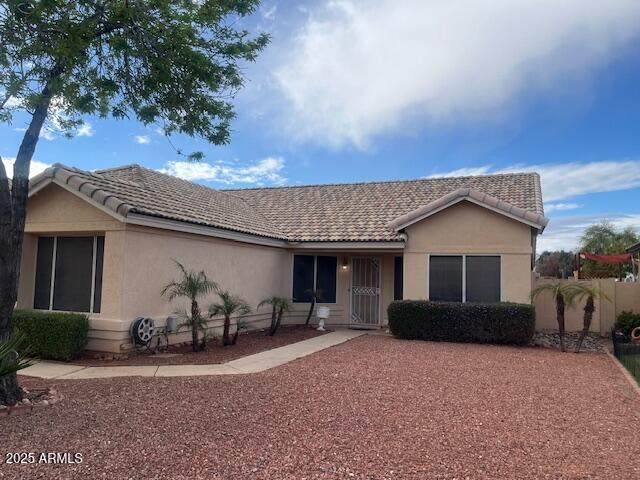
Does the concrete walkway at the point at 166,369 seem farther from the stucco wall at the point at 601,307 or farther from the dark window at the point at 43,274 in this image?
the stucco wall at the point at 601,307

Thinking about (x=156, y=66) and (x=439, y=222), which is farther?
(x=439, y=222)

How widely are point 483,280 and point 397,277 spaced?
350 cm

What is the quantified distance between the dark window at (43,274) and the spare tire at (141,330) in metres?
2.64

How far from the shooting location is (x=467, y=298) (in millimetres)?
13773

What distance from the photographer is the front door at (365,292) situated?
16.9 meters

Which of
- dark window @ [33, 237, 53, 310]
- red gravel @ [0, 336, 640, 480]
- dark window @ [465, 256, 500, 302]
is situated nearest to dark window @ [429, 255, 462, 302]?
dark window @ [465, 256, 500, 302]

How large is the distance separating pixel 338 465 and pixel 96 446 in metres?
2.45

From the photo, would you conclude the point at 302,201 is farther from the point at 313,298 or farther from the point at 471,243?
the point at 471,243

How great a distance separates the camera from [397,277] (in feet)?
54.4

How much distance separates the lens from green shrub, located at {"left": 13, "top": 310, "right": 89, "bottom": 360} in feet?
30.7

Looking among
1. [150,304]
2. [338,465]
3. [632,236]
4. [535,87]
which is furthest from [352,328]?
[632,236]

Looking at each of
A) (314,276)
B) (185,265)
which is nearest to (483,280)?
(314,276)

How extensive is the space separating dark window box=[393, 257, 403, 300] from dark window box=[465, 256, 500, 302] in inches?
120

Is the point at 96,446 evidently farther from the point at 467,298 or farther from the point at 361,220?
the point at 361,220
